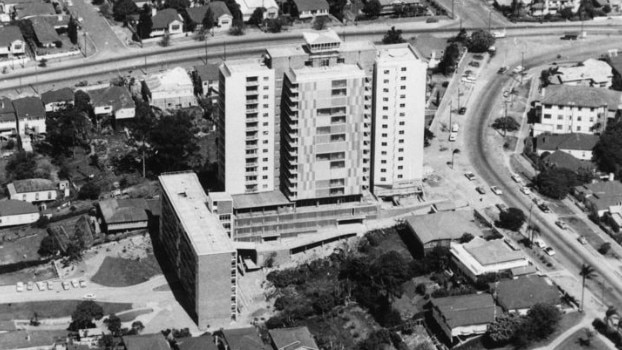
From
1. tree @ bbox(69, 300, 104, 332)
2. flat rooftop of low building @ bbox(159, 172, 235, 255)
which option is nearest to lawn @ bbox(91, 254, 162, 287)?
tree @ bbox(69, 300, 104, 332)

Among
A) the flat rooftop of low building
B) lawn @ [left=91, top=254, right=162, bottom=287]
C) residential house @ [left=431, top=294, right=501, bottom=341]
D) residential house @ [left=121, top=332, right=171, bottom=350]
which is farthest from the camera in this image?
lawn @ [left=91, top=254, right=162, bottom=287]

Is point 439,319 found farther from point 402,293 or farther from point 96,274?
point 96,274

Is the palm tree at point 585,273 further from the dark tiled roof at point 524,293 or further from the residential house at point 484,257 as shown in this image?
the residential house at point 484,257

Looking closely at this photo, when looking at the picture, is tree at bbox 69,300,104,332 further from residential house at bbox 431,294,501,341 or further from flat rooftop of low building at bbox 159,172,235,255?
residential house at bbox 431,294,501,341

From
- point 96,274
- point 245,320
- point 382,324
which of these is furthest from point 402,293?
point 96,274

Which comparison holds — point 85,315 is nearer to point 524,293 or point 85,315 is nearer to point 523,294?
point 523,294
